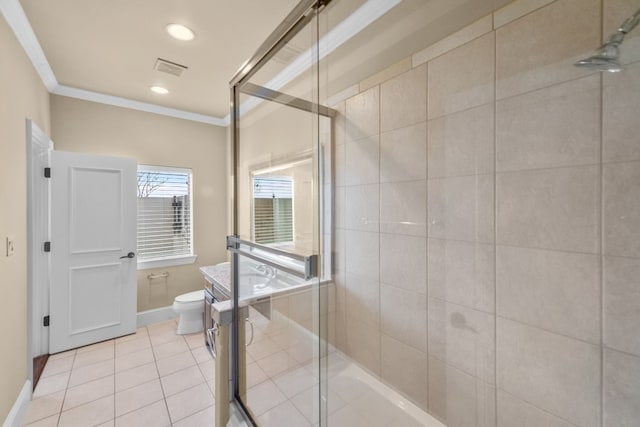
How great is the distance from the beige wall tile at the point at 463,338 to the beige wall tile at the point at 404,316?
5 centimetres

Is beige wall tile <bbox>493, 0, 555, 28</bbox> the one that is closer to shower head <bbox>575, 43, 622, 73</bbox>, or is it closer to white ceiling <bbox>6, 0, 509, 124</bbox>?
white ceiling <bbox>6, 0, 509, 124</bbox>

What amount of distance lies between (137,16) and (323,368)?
2.54 metres

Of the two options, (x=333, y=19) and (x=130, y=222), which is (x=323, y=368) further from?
(x=130, y=222)

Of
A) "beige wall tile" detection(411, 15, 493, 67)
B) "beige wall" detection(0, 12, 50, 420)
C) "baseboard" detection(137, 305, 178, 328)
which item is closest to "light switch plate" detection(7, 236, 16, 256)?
"beige wall" detection(0, 12, 50, 420)

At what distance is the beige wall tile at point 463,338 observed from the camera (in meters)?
1.24

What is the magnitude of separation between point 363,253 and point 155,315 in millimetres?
2773

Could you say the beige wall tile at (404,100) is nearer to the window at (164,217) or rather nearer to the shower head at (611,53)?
the shower head at (611,53)

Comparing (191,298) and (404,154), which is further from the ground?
(404,154)

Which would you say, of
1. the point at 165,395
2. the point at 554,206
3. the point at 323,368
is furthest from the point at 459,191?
the point at 165,395

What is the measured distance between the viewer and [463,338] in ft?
4.36

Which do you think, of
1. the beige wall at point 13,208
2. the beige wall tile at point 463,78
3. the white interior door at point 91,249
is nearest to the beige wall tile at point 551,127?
the beige wall tile at point 463,78

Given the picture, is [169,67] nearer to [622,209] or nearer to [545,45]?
[545,45]

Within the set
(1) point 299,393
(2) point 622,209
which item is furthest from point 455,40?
(1) point 299,393

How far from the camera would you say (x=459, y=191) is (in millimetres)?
1335
